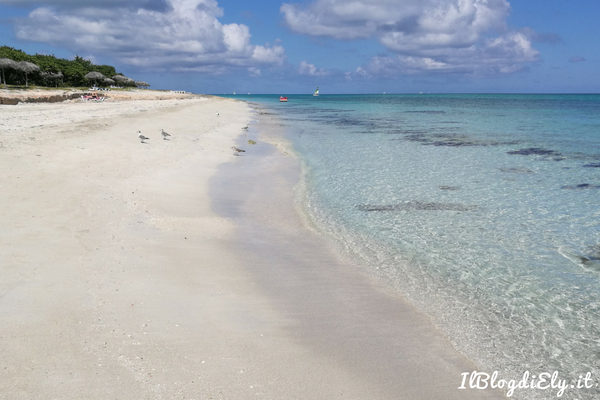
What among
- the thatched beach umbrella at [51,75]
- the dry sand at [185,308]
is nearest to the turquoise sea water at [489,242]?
the dry sand at [185,308]

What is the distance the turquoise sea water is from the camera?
18.6 ft

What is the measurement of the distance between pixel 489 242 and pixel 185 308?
22.4 feet

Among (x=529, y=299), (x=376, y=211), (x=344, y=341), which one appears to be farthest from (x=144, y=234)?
(x=529, y=299)

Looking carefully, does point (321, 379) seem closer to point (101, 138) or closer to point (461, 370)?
point (461, 370)

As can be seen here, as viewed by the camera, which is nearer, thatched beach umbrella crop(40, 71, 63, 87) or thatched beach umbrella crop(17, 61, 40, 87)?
thatched beach umbrella crop(17, 61, 40, 87)

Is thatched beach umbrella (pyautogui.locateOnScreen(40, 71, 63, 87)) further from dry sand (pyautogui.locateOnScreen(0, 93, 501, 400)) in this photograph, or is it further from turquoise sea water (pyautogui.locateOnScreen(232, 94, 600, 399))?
dry sand (pyautogui.locateOnScreen(0, 93, 501, 400))

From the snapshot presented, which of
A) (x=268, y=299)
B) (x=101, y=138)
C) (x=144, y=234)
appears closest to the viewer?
(x=268, y=299)

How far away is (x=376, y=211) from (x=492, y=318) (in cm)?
565

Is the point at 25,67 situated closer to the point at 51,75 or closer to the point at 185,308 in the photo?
the point at 51,75

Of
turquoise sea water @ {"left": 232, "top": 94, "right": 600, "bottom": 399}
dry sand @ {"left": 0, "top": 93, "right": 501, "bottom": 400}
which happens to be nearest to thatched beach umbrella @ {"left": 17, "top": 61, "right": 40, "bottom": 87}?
turquoise sea water @ {"left": 232, "top": 94, "right": 600, "bottom": 399}

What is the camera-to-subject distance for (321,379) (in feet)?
15.1

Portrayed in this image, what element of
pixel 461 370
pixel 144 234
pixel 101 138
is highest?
pixel 101 138

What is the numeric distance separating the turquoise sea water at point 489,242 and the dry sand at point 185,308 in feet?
2.43

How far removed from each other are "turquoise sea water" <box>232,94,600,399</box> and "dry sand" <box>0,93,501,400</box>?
0.74m
